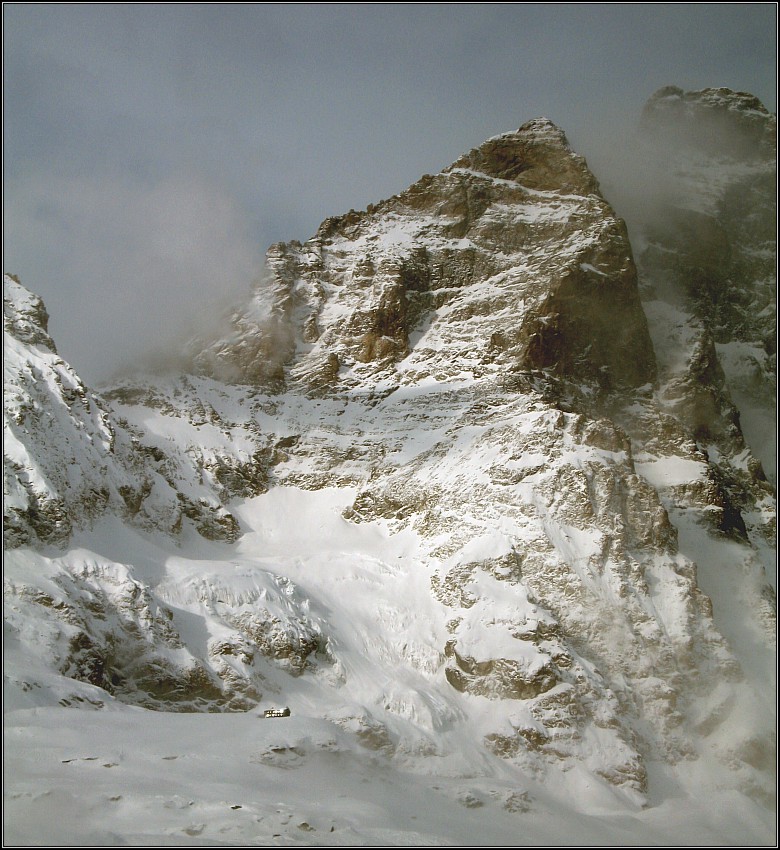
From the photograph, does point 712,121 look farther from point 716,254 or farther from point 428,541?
point 428,541

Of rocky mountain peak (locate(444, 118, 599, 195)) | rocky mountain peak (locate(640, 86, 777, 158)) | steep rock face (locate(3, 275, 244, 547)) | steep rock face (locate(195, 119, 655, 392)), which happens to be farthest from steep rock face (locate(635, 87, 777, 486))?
steep rock face (locate(3, 275, 244, 547))

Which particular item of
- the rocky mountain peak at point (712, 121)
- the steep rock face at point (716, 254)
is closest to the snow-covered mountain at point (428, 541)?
the steep rock face at point (716, 254)

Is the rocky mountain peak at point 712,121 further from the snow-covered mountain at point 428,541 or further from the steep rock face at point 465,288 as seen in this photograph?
the steep rock face at point 465,288

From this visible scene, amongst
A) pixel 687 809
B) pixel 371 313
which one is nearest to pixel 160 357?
pixel 371 313

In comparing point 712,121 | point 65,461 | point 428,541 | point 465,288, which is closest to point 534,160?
point 465,288

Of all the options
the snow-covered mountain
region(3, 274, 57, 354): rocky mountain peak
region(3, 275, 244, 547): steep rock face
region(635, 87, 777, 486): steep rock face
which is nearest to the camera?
the snow-covered mountain

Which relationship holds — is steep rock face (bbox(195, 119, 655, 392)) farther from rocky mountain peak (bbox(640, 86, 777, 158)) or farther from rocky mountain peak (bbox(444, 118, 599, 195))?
rocky mountain peak (bbox(640, 86, 777, 158))

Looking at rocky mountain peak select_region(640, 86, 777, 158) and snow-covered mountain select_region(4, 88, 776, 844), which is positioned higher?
rocky mountain peak select_region(640, 86, 777, 158)
